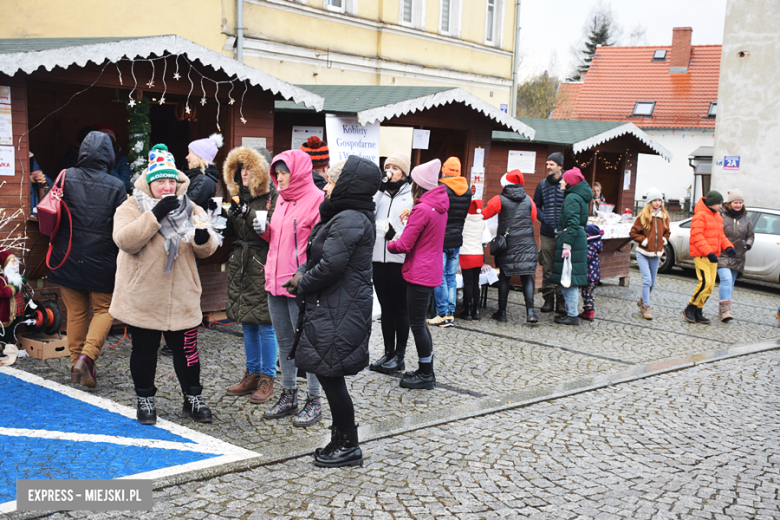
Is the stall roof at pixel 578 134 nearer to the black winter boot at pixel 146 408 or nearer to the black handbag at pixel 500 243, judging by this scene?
the black handbag at pixel 500 243

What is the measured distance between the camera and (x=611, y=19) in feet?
217

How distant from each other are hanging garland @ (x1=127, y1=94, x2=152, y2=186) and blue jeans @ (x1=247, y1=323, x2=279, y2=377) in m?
3.38

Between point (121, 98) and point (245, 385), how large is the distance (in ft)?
16.2

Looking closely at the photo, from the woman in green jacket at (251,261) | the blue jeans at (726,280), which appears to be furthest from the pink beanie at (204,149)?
the blue jeans at (726,280)

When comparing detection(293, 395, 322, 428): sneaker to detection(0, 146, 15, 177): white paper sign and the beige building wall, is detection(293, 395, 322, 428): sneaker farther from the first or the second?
the beige building wall

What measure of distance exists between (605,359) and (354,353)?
4.38 m

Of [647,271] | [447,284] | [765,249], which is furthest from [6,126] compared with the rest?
[765,249]

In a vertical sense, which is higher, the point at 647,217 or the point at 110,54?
the point at 110,54

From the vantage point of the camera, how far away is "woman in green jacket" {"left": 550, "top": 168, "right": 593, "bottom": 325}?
31.1 feet

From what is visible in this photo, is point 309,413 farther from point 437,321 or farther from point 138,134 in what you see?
point 138,134

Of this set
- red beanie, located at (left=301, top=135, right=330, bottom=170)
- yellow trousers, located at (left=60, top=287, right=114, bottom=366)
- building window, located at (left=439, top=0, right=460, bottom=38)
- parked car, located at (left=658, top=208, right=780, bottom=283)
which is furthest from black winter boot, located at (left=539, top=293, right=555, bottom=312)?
building window, located at (left=439, top=0, right=460, bottom=38)

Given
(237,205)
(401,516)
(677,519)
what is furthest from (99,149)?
(677,519)

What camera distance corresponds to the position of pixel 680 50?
40.8 m

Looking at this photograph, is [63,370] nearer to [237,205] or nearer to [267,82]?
[237,205]
